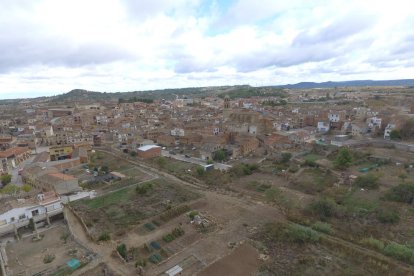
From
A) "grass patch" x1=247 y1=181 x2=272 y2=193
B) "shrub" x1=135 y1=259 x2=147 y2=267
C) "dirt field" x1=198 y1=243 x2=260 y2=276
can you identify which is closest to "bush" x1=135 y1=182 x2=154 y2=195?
"grass patch" x1=247 y1=181 x2=272 y2=193

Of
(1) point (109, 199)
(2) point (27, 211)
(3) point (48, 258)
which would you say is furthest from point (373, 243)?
(2) point (27, 211)

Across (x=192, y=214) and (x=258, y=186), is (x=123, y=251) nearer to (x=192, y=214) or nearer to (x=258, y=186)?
(x=192, y=214)

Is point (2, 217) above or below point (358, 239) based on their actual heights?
above

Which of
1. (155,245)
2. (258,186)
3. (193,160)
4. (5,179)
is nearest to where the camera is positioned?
(155,245)

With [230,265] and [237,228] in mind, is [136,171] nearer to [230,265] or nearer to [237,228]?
[237,228]

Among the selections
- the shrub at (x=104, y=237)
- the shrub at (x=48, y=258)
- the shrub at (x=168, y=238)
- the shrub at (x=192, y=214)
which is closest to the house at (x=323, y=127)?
the shrub at (x=192, y=214)

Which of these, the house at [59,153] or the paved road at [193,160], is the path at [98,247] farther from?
the house at [59,153]

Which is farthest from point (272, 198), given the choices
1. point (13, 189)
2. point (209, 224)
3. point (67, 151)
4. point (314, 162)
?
point (67, 151)
